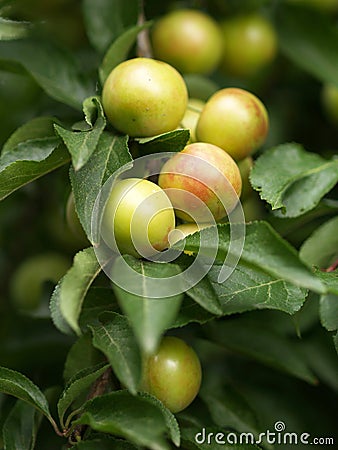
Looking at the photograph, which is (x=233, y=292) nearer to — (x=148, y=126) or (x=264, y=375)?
(x=148, y=126)

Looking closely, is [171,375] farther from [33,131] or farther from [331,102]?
[331,102]

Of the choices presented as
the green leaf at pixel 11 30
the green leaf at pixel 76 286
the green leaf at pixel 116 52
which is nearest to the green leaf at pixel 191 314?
the green leaf at pixel 76 286

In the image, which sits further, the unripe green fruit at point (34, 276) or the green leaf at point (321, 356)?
the unripe green fruit at point (34, 276)

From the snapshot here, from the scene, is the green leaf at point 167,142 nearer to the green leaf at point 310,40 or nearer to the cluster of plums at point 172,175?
the cluster of plums at point 172,175

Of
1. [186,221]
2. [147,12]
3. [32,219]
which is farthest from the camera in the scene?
[32,219]

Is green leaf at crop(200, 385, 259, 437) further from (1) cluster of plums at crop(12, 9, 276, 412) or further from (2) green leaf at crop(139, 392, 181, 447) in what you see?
(2) green leaf at crop(139, 392, 181, 447)

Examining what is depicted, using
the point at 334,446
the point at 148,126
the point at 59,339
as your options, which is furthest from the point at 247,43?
the point at 334,446
